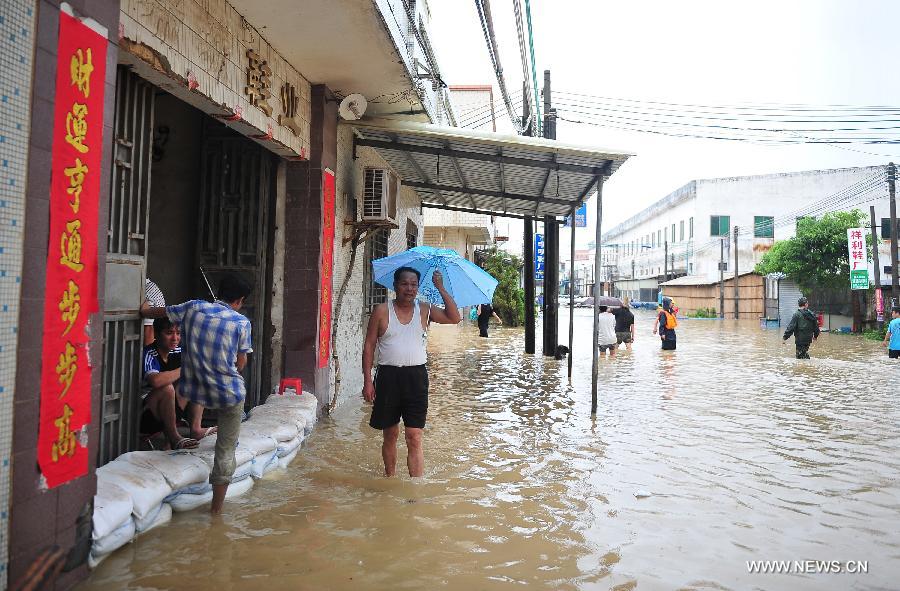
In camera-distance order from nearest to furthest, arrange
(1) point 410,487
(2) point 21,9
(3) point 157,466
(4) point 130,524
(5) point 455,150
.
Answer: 1. (2) point 21,9
2. (4) point 130,524
3. (3) point 157,466
4. (1) point 410,487
5. (5) point 455,150

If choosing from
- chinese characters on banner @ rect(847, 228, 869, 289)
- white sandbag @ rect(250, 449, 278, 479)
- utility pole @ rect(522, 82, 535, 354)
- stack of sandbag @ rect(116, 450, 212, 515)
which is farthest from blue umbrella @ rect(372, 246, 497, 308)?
chinese characters on banner @ rect(847, 228, 869, 289)

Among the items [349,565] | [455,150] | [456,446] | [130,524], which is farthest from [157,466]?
[455,150]

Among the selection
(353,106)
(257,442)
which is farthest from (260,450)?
(353,106)

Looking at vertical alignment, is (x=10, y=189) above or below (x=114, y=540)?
above

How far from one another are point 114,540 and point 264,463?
1597 mm

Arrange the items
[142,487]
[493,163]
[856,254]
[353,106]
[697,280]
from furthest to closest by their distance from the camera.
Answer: [697,280], [856,254], [493,163], [353,106], [142,487]

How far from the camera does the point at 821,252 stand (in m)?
29.5

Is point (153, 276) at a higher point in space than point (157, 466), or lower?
higher

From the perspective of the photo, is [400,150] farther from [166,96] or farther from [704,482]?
[704,482]

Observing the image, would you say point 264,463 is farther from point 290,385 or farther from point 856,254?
point 856,254

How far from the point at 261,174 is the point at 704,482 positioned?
5182 millimetres

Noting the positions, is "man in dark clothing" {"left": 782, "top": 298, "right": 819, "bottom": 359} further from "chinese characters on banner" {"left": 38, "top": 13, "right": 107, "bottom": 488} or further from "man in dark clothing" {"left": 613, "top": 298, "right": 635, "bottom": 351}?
"chinese characters on banner" {"left": 38, "top": 13, "right": 107, "bottom": 488}

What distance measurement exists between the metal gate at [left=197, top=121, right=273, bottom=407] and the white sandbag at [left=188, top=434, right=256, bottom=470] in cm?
222

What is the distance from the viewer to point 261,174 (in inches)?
271
